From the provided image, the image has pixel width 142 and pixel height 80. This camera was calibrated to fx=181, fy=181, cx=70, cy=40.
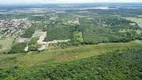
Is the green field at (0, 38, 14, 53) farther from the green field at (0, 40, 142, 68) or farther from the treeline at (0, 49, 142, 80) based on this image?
the treeline at (0, 49, 142, 80)

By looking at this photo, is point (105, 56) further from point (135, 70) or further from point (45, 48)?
point (45, 48)

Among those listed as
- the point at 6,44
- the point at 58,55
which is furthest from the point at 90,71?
the point at 6,44

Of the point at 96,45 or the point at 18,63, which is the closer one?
the point at 18,63

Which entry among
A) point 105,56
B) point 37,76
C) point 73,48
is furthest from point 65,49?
point 37,76

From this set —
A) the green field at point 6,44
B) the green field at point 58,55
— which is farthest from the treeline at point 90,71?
the green field at point 6,44

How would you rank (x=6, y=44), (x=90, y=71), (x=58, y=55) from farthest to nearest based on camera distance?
1. (x=6, y=44)
2. (x=58, y=55)
3. (x=90, y=71)

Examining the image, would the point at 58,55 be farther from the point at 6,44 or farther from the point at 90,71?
the point at 6,44

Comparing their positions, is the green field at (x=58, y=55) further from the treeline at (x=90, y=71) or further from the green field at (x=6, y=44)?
the treeline at (x=90, y=71)
